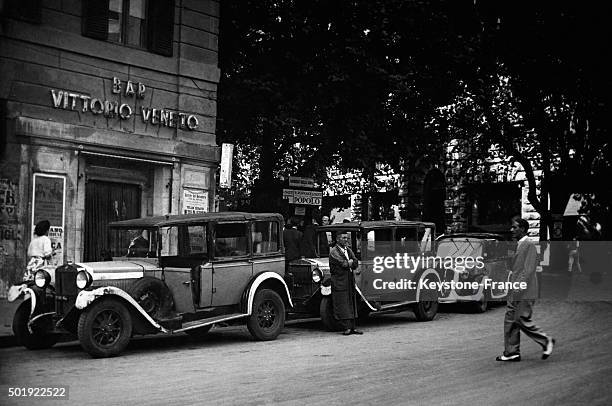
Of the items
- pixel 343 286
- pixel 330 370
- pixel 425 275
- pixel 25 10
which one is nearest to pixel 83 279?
pixel 330 370

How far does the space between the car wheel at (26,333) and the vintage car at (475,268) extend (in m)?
8.19

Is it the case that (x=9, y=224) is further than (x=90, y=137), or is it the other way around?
(x=90, y=137)

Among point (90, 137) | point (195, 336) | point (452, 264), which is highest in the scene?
point (90, 137)

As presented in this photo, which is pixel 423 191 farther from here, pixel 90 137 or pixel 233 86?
pixel 90 137

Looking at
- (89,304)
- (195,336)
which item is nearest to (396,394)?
(89,304)

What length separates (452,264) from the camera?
16969 millimetres

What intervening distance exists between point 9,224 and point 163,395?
9456 millimetres

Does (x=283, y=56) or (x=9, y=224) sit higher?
(x=283, y=56)

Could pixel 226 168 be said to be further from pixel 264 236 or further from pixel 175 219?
pixel 175 219

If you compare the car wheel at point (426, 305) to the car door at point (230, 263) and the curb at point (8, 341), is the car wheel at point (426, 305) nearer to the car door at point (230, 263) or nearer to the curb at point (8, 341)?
the car door at point (230, 263)

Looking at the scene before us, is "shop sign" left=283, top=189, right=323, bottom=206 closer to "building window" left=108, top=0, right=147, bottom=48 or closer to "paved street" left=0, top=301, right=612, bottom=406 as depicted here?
"building window" left=108, top=0, right=147, bottom=48

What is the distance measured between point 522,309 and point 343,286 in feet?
13.4

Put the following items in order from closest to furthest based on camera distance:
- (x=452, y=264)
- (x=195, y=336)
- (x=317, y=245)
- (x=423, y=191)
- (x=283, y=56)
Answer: (x=195, y=336), (x=317, y=245), (x=452, y=264), (x=283, y=56), (x=423, y=191)

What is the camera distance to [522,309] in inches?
400
